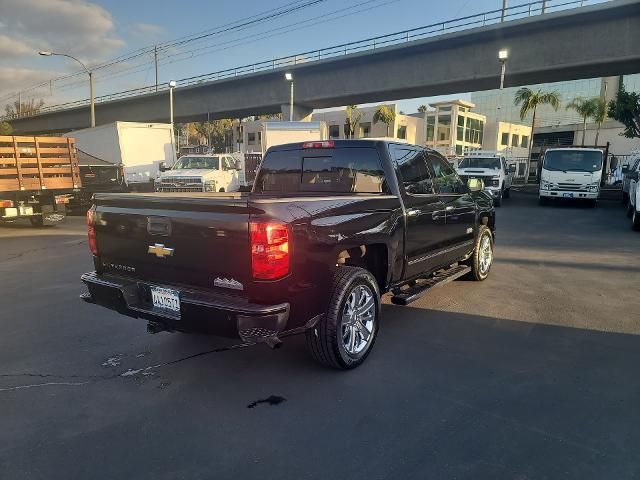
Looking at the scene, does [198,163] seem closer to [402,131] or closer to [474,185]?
[474,185]

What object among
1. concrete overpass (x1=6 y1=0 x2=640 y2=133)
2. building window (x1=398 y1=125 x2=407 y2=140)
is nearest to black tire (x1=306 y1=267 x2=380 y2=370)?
concrete overpass (x1=6 y1=0 x2=640 y2=133)

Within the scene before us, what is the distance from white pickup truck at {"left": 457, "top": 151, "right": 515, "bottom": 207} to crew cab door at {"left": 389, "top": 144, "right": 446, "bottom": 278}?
13.5m

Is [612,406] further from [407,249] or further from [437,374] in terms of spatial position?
[407,249]

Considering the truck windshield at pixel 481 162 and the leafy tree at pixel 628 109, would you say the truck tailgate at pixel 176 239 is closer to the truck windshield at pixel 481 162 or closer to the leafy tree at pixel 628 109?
the truck windshield at pixel 481 162

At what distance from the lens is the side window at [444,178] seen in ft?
18.2

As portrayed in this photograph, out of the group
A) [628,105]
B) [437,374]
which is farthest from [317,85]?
[437,374]

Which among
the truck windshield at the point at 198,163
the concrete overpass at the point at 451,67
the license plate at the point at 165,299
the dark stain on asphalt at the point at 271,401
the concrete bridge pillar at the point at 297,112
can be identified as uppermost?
the concrete overpass at the point at 451,67

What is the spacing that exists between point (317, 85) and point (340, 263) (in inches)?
1170

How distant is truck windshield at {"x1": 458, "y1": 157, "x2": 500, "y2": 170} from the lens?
64.7ft

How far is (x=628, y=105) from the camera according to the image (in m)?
23.5

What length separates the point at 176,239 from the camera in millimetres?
3549

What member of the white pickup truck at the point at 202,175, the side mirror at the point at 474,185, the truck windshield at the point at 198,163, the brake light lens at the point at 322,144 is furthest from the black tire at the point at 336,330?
the truck windshield at the point at 198,163

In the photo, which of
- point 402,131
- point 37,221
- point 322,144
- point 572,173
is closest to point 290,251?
point 322,144

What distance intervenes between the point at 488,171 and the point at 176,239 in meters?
17.5
